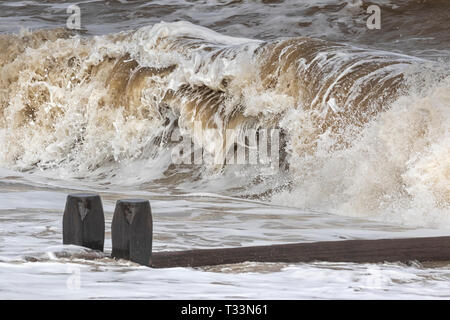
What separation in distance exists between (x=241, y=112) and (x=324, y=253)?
6.26 m

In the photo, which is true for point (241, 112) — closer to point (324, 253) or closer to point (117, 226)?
point (324, 253)

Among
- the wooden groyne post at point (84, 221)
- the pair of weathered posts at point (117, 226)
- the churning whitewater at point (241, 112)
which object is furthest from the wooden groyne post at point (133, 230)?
the churning whitewater at point (241, 112)

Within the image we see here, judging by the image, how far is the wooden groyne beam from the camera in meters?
4.52

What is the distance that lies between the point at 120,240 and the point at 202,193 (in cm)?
538

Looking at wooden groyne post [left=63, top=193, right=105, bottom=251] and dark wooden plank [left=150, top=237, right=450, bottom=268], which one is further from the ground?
wooden groyne post [left=63, top=193, right=105, bottom=251]

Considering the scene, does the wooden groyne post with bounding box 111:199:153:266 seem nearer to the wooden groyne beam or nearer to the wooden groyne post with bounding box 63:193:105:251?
the wooden groyne beam

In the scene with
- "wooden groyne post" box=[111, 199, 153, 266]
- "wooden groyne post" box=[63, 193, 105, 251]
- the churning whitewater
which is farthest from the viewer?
the churning whitewater

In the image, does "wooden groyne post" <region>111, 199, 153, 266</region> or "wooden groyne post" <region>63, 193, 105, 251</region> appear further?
"wooden groyne post" <region>63, 193, 105, 251</region>

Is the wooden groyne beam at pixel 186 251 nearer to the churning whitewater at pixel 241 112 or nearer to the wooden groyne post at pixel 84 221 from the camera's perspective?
the wooden groyne post at pixel 84 221

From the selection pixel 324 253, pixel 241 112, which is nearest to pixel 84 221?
pixel 324 253

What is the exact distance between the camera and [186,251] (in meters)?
4.69

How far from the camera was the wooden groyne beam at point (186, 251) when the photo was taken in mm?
4516

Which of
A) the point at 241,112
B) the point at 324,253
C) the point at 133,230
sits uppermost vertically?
the point at 241,112

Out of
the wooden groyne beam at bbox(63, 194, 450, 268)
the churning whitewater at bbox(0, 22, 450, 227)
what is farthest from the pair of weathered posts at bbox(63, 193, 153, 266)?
the churning whitewater at bbox(0, 22, 450, 227)
